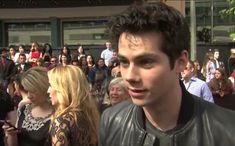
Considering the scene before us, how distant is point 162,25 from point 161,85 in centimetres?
24

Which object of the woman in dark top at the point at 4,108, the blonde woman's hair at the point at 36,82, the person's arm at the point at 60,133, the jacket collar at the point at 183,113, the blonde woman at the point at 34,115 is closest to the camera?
the jacket collar at the point at 183,113

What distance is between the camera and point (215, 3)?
25.0 meters

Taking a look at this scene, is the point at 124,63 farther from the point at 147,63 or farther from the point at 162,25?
the point at 162,25

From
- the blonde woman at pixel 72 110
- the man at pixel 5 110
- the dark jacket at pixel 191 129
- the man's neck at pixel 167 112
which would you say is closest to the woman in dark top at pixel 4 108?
the man at pixel 5 110

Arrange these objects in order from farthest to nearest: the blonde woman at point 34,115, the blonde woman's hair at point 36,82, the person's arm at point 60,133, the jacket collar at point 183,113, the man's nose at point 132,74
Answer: the blonde woman's hair at point 36,82, the blonde woman at point 34,115, the person's arm at point 60,133, the jacket collar at point 183,113, the man's nose at point 132,74

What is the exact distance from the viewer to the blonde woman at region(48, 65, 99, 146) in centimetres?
389

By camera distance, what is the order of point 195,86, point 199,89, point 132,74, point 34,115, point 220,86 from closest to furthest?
point 132,74, point 34,115, point 199,89, point 195,86, point 220,86

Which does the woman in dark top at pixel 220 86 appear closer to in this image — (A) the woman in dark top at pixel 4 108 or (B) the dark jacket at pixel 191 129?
(A) the woman in dark top at pixel 4 108

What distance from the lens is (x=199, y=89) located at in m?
7.66

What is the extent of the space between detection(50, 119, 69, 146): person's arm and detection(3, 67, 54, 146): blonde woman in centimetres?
77

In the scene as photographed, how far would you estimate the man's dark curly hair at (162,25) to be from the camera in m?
2.12

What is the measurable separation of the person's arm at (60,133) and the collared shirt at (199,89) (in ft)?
12.8

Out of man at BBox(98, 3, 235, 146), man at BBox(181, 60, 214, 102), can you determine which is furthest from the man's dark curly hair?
man at BBox(181, 60, 214, 102)

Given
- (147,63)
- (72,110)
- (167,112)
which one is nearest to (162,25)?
(147,63)
